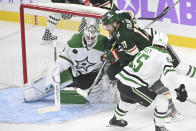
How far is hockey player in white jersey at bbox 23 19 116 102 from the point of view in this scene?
214 inches

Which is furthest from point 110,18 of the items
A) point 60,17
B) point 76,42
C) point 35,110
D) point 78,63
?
point 60,17

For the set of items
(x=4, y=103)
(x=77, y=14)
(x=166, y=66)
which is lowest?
(x=4, y=103)

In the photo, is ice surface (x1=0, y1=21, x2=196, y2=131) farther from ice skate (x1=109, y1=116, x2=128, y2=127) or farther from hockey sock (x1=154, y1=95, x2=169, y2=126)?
hockey sock (x1=154, y1=95, x2=169, y2=126)

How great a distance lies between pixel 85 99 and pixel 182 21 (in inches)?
76.3

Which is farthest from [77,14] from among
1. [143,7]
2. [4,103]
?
[143,7]

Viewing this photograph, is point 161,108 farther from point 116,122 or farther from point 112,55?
point 112,55

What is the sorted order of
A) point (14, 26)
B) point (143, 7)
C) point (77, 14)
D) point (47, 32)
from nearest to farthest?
point (77, 14) → point (47, 32) → point (143, 7) → point (14, 26)

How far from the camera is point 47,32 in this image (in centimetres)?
669

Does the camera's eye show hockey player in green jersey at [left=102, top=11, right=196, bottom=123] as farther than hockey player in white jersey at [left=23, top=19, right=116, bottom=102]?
No

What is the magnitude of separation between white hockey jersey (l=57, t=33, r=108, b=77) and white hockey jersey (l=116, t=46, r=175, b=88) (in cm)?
71

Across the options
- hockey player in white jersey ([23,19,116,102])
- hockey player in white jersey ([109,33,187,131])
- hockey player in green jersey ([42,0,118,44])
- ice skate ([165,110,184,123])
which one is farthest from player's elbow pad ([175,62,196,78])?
hockey player in green jersey ([42,0,118,44])

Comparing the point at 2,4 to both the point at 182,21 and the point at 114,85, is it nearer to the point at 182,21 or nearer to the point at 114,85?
the point at 182,21

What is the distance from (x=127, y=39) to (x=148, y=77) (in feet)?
1.51

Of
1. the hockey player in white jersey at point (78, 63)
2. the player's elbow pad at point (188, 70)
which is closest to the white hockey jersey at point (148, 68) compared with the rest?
the player's elbow pad at point (188, 70)
